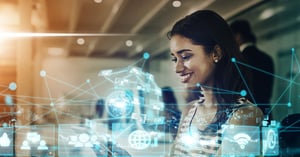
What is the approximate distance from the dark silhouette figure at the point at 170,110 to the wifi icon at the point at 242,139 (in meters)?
0.33

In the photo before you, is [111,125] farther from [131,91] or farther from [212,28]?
[212,28]

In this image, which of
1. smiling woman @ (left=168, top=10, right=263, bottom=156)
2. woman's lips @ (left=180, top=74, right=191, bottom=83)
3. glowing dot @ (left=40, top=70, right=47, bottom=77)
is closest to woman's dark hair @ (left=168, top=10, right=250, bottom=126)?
smiling woman @ (left=168, top=10, right=263, bottom=156)

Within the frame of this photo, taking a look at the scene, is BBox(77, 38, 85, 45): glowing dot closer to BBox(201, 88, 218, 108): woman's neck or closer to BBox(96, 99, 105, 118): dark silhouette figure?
BBox(96, 99, 105, 118): dark silhouette figure

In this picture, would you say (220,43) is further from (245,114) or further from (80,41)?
(80,41)

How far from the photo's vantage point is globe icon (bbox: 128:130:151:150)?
2.31 m

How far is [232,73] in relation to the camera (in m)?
2.38

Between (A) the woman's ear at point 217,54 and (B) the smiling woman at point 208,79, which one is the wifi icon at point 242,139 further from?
(A) the woman's ear at point 217,54

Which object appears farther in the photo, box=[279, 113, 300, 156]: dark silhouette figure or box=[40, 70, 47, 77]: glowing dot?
box=[279, 113, 300, 156]: dark silhouette figure

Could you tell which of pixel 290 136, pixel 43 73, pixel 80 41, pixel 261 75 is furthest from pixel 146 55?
pixel 290 136

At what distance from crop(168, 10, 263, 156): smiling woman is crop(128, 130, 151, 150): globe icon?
0.47 ft

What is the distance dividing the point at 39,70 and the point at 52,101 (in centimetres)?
16

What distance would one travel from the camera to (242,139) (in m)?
2.40

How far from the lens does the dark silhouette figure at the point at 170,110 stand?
2.32 meters

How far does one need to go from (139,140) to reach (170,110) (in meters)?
0.22
